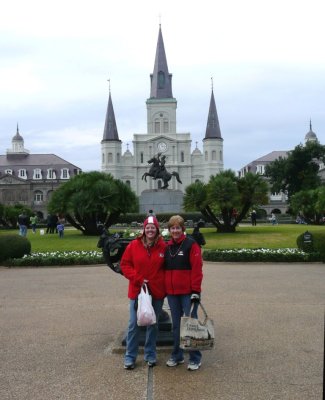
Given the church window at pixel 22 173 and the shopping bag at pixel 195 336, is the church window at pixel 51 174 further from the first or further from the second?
the shopping bag at pixel 195 336

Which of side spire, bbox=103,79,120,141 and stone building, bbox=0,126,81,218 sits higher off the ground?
side spire, bbox=103,79,120,141

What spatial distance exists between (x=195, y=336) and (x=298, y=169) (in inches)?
2646

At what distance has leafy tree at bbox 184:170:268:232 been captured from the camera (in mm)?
29859

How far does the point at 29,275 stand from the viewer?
15.4m

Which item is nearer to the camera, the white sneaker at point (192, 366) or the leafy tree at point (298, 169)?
the white sneaker at point (192, 366)

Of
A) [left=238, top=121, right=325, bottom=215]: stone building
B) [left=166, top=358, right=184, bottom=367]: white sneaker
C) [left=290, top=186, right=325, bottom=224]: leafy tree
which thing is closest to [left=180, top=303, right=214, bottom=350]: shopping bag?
[left=166, top=358, right=184, bottom=367]: white sneaker

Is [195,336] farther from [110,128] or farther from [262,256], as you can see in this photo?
[110,128]

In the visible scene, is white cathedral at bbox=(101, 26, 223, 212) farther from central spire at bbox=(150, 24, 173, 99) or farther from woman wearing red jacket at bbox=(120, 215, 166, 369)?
woman wearing red jacket at bbox=(120, 215, 166, 369)

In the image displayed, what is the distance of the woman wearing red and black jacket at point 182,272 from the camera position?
581 centimetres

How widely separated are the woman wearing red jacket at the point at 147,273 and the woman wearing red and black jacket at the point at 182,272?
10 cm

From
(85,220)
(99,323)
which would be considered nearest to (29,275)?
(99,323)

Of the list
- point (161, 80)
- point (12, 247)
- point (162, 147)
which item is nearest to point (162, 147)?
point (162, 147)

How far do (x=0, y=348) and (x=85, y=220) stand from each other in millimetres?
25299

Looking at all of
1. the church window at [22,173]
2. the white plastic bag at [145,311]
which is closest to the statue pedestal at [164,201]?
the white plastic bag at [145,311]
